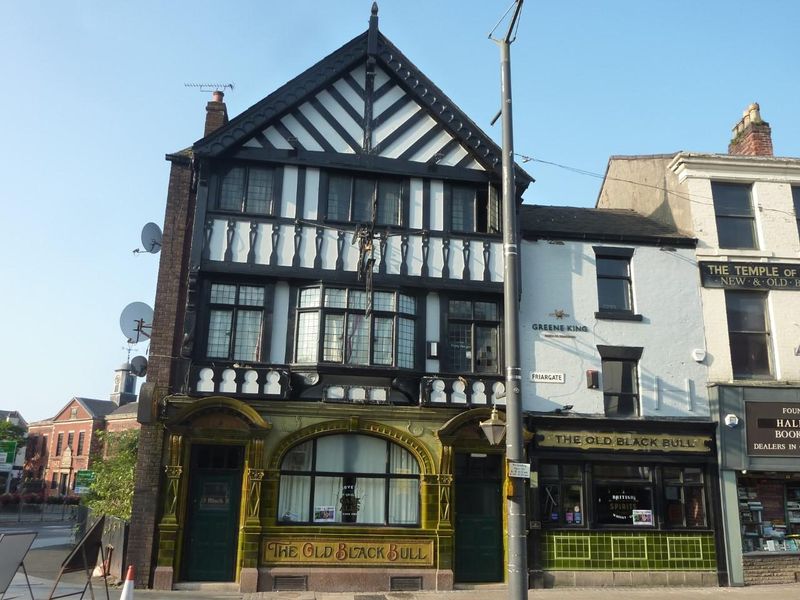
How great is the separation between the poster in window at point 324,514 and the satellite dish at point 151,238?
7420mm

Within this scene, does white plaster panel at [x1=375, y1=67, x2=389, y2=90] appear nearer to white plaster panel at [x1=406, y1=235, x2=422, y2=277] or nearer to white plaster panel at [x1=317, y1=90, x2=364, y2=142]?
white plaster panel at [x1=317, y1=90, x2=364, y2=142]

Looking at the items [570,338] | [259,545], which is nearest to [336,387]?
[259,545]

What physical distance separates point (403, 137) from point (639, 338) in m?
7.73

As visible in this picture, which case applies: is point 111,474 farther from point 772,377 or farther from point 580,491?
point 772,377

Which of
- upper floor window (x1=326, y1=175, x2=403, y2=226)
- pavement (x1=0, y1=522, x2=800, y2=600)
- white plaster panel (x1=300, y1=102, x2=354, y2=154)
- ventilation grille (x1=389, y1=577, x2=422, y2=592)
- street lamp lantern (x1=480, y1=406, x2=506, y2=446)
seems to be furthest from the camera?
white plaster panel (x1=300, y1=102, x2=354, y2=154)

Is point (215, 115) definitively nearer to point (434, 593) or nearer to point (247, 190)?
point (247, 190)

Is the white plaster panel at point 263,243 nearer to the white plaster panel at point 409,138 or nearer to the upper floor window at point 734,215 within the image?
the white plaster panel at point 409,138

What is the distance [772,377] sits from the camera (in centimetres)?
1689

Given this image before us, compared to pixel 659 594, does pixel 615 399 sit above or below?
above

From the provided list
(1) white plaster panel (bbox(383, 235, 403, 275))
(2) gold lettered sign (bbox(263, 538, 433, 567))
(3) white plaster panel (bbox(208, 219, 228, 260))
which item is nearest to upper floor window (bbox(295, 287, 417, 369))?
(1) white plaster panel (bbox(383, 235, 403, 275))

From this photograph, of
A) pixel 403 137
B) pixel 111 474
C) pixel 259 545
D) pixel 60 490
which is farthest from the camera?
pixel 60 490

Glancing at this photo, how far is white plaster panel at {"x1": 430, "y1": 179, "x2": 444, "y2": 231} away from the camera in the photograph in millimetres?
16375

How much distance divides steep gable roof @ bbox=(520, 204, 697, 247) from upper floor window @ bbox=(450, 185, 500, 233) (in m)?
0.86

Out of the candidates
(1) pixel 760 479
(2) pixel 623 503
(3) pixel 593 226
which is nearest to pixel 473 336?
(3) pixel 593 226
